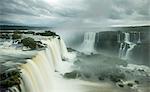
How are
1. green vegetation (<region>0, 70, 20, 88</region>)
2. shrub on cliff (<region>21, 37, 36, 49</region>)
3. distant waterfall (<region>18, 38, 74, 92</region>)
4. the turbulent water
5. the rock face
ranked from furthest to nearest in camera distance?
the rock face
shrub on cliff (<region>21, 37, 36, 49</region>)
the turbulent water
distant waterfall (<region>18, 38, 74, 92</region>)
green vegetation (<region>0, 70, 20, 88</region>)

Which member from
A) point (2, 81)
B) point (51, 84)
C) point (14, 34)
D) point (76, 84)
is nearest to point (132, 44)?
point (76, 84)

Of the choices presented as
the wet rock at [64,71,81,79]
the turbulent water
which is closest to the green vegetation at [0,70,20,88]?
the turbulent water

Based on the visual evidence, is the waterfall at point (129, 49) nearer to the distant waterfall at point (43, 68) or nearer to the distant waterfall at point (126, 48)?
the distant waterfall at point (126, 48)

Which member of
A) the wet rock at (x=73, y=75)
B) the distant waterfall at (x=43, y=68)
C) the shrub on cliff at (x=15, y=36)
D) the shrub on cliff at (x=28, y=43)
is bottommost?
the wet rock at (x=73, y=75)

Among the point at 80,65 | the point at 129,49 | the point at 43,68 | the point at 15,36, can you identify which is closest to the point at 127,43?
the point at 129,49

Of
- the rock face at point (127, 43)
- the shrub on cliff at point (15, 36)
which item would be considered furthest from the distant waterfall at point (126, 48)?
the shrub on cliff at point (15, 36)

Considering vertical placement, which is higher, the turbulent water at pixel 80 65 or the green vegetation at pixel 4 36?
the green vegetation at pixel 4 36

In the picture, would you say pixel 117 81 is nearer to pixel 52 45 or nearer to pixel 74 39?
pixel 74 39

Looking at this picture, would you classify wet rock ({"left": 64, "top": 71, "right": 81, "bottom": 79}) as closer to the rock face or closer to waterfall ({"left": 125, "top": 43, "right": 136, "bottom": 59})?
the rock face
